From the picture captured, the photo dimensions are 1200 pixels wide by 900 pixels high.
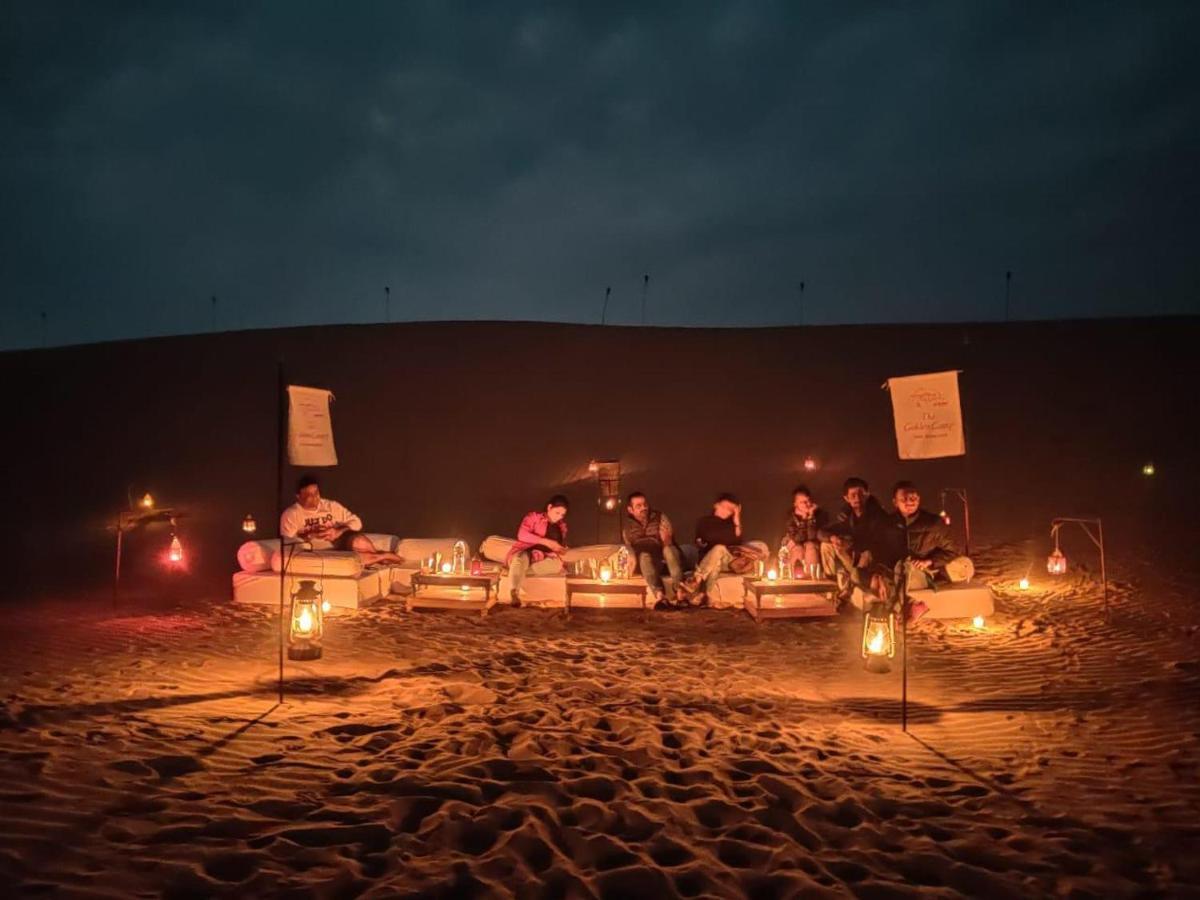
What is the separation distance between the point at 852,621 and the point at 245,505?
14.7 metres

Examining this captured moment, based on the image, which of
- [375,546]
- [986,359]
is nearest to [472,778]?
[375,546]

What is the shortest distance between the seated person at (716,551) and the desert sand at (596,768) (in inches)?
70.2

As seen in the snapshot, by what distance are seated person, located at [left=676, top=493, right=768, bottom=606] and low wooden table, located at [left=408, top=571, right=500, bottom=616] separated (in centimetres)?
216

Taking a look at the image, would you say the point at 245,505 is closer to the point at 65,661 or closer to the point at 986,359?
the point at 65,661

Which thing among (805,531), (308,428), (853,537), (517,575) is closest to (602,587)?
(517,575)

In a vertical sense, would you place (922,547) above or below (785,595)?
above

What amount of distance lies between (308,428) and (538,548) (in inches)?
114

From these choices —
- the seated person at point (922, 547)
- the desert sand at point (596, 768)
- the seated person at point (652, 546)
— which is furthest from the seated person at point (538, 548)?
the seated person at point (922, 547)

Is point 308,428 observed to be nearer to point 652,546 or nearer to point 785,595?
point 652,546

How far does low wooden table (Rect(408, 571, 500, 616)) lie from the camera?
Answer: 8414 millimetres

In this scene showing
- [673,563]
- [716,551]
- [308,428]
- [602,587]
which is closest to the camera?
[308,428]

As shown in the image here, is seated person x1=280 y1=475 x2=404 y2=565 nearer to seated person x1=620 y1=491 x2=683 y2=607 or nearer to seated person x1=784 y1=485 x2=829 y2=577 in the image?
seated person x1=620 y1=491 x2=683 y2=607

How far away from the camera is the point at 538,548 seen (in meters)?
9.33

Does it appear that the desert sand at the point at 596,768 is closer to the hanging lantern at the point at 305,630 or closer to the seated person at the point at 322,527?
the hanging lantern at the point at 305,630
